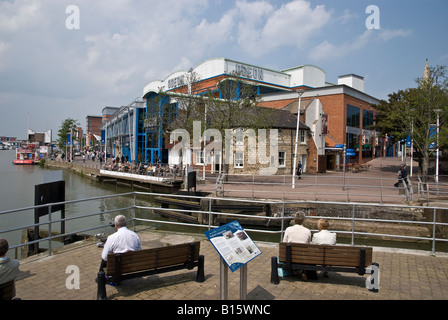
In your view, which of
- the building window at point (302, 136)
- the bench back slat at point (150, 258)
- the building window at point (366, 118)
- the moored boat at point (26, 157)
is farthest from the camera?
the moored boat at point (26, 157)

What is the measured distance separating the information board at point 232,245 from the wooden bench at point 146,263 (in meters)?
1.29

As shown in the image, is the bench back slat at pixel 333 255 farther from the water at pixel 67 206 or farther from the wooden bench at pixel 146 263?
the water at pixel 67 206

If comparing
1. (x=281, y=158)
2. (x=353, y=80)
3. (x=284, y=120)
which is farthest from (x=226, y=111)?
(x=353, y=80)

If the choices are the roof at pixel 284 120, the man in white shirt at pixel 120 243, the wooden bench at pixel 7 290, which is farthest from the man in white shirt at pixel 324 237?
the roof at pixel 284 120

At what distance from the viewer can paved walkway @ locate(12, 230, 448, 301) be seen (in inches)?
195

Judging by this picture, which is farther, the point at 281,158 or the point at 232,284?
the point at 281,158

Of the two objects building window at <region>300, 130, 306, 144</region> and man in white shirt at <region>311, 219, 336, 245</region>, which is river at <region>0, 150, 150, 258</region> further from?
building window at <region>300, 130, 306, 144</region>

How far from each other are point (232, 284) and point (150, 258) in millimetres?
1497

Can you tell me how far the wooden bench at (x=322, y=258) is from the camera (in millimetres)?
A: 5160

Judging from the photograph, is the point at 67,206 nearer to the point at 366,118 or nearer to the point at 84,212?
the point at 84,212

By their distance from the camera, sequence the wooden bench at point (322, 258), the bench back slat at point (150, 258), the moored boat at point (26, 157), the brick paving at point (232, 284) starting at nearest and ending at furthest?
1. the bench back slat at point (150, 258)
2. the brick paving at point (232, 284)
3. the wooden bench at point (322, 258)
4. the moored boat at point (26, 157)

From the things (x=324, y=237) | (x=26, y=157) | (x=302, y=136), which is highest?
(x=302, y=136)

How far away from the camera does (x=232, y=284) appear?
544 cm
